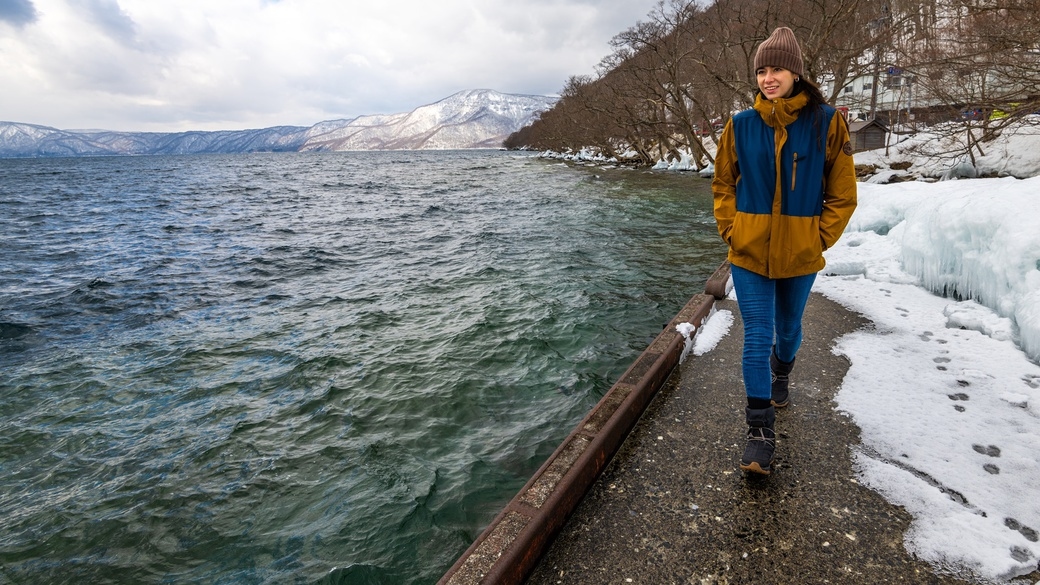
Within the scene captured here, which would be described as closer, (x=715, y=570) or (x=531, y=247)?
(x=715, y=570)

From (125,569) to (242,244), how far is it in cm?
1554

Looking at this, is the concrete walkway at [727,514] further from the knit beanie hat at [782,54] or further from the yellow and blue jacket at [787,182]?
the knit beanie hat at [782,54]

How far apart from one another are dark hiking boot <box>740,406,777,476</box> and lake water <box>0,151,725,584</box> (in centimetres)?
214

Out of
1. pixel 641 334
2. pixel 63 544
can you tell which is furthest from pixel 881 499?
pixel 63 544

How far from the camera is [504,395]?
20.4ft

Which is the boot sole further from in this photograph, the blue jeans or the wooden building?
the wooden building

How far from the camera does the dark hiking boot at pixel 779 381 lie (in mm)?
3768

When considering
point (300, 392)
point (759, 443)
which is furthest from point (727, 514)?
point (300, 392)

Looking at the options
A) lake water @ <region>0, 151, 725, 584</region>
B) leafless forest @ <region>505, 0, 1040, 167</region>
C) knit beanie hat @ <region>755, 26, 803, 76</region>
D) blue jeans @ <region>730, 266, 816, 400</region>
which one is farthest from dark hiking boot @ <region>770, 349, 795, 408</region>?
leafless forest @ <region>505, 0, 1040, 167</region>

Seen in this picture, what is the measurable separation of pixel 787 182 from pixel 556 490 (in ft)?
7.16

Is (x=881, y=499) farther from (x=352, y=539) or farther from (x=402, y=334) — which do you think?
(x=402, y=334)

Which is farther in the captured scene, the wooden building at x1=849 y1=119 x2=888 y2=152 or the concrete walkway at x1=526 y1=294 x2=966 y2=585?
the wooden building at x1=849 y1=119 x2=888 y2=152

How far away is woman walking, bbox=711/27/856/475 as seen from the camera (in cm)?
272

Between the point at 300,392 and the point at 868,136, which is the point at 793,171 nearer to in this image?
the point at 300,392
